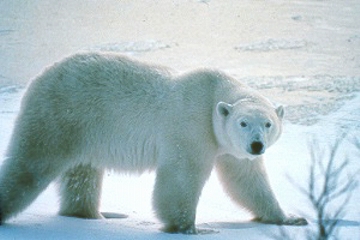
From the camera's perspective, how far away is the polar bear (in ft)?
17.4

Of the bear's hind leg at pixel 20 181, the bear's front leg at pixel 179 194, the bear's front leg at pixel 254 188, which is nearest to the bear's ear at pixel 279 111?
the bear's front leg at pixel 254 188

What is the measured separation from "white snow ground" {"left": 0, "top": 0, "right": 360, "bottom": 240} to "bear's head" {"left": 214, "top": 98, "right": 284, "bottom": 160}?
25.9 inches

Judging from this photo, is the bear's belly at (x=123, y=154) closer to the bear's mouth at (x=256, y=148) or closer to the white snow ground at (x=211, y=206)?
the white snow ground at (x=211, y=206)

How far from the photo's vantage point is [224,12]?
16344 mm

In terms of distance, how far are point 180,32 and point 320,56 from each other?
11.1ft

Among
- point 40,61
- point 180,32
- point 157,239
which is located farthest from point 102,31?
point 157,239

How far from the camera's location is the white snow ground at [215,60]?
5.65 metres

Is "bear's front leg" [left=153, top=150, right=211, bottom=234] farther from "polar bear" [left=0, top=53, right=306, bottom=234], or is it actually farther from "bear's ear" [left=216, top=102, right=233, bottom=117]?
"bear's ear" [left=216, top=102, right=233, bottom=117]

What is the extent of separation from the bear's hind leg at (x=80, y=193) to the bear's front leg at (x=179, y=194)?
843 mm

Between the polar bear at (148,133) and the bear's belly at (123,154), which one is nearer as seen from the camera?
the polar bear at (148,133)

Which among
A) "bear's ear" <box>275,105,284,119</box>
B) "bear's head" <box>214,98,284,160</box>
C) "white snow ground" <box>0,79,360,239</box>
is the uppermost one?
"bear's ear" <box>275,105,284,119</box>

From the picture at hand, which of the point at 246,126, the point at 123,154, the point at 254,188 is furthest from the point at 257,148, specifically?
the point at 123,154

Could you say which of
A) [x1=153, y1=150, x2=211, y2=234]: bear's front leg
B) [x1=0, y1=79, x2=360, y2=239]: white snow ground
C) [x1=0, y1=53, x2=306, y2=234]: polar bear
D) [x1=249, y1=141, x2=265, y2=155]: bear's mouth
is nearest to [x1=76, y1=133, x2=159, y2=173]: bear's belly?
[x1=0, y1=53, x2=306, y2=234]: polar bear

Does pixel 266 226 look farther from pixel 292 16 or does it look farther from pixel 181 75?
pixel 292 16
